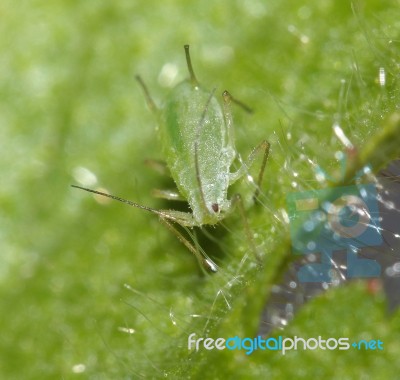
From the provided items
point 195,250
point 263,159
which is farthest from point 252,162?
point 195,250

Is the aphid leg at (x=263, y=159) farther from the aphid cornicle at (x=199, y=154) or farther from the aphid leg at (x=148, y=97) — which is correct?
the aphid leg at (x=148, y=97)

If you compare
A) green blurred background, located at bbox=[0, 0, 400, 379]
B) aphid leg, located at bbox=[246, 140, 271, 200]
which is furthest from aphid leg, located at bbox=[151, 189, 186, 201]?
aphid leg, located at bbox=[246, 140, 271, 200]

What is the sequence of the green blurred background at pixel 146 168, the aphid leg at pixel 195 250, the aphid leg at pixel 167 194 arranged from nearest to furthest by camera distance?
the green blurred background at pixel 146 168, the aphid leg at pixel 195 250, the aphid leg at pixel 167 194

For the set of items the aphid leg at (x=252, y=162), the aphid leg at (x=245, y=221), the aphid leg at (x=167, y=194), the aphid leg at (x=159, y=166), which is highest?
the aphid leg at (x=252, y=162)

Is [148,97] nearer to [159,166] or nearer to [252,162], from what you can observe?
[159,166]

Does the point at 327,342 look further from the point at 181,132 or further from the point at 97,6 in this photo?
the point at 97,6

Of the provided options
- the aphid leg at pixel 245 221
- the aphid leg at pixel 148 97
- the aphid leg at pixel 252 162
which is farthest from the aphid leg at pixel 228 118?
the aphid leg at pixel 148 97

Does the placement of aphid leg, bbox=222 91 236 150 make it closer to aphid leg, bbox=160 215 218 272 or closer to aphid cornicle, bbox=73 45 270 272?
aphid cornicle, bbox=73 45 270 272
